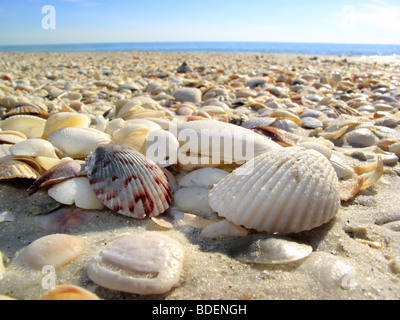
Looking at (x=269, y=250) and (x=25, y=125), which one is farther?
(x=25, y=125)

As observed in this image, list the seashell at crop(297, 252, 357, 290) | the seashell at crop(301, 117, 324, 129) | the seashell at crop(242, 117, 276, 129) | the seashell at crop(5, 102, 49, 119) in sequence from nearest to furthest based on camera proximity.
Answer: the seashell at crop(297, 252, 357, 290), the seashell at crop(242, 117, 276, 129), the seashell at crop(5, 102, 49, 119), the seashell at crop(301, 117, 324, 129)

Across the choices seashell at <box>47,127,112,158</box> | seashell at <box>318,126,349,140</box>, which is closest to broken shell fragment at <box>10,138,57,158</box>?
seashell at <box>47,127,112,158</box>

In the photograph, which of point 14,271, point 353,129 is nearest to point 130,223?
point 14,271

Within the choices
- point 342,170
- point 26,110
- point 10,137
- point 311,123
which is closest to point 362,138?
point 311,123

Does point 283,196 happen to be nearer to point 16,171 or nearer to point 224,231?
point 224,231

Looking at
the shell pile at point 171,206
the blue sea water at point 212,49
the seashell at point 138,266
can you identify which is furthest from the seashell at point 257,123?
the blue sea water at point 212,49

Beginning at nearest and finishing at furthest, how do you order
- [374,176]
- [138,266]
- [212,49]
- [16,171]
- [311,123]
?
[138,266], [16,171], [374,176], [311,123], [212,49]

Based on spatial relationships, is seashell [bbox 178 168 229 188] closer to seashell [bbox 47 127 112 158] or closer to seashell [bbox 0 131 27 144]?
seashell [bbox 47 127 112 158]
